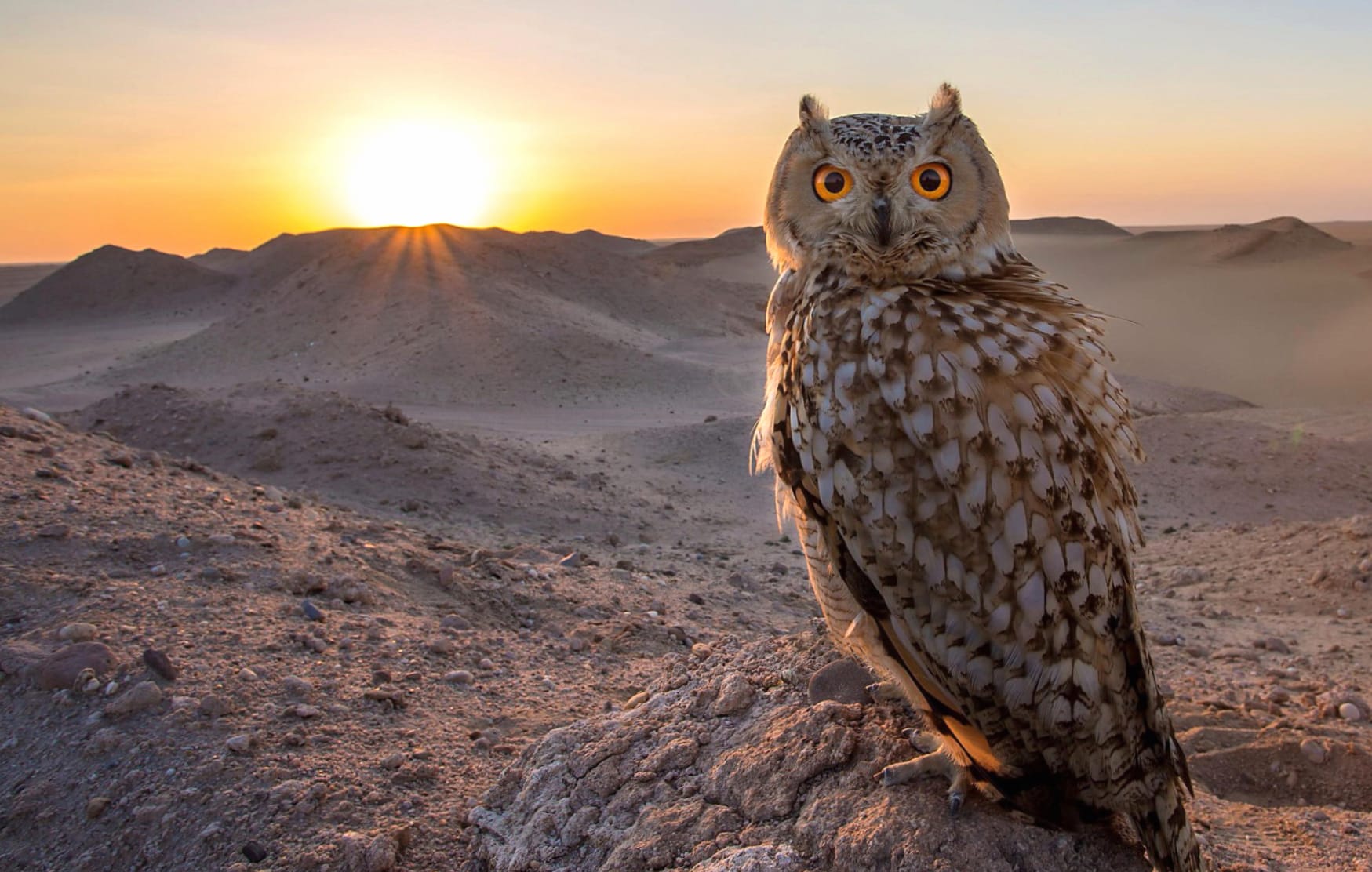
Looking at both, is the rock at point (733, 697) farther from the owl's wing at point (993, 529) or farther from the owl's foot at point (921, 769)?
the owl's wing at point (993, 529)

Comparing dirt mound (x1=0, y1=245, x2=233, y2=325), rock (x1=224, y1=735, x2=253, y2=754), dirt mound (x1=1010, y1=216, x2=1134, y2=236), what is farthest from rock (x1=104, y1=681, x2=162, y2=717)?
dirt mound (x1=1010, y1=216, x2=1134, y2=236)

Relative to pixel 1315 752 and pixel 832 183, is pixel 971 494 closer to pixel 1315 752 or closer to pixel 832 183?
pixel 832 183

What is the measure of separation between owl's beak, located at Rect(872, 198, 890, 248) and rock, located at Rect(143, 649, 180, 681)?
3230 mm

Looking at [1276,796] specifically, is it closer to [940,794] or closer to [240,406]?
[940,794]

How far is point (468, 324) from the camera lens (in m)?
22.4

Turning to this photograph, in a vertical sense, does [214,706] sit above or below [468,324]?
below

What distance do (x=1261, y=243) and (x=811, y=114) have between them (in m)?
64.8

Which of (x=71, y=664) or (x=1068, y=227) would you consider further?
(x=1068, y=227)

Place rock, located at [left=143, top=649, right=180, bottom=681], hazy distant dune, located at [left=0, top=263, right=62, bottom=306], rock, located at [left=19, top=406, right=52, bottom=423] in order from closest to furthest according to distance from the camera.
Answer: rock, located at [left=143, top=649, right=180, bottom=681] → rock, located at [left=19, top=406, right=52, bottom=423] → hazy distant dune, located at [left=0, top=263, right=62, bottom=306]

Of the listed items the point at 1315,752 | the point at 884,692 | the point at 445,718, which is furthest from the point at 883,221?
the point at 1315,752

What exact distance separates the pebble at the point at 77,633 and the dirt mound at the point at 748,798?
1911mm

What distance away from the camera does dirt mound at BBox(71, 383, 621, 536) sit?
9.34 meters

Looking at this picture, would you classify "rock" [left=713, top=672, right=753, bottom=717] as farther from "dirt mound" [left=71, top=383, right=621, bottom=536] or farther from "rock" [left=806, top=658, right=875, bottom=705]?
"dirt mound" [left=71, top=383, right=621, bottom=536]

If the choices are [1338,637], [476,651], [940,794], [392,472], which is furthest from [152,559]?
[1338,637]
